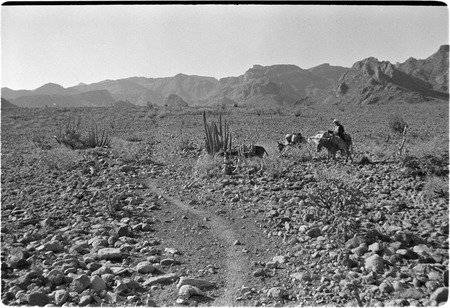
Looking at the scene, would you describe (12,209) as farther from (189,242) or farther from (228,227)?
(228,227)

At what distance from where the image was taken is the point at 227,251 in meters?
4.27

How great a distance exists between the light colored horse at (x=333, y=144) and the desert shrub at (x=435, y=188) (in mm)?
2472

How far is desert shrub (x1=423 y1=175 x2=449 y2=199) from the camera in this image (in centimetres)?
481

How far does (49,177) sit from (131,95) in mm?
145111

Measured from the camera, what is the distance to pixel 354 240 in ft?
13.1

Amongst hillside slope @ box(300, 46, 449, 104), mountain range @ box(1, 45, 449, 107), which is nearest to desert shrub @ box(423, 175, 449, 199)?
mountain range @ box(1, 45, 449, 107)

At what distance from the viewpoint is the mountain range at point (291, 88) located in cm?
5812

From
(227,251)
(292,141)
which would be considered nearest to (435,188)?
(227,251)

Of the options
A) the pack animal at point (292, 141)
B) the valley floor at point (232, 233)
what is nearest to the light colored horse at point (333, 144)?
the valley floor at point (232, 233)

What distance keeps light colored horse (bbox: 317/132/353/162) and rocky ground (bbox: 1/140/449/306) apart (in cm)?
86

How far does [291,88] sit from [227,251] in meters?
116

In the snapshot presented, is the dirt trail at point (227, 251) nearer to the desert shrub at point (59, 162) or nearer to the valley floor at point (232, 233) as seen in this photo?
the valley floor at point (232, 233)

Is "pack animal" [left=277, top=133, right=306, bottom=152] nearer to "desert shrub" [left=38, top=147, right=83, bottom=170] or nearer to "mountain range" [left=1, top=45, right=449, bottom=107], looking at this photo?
"mountain range" [left=1, top=45, right=449, bottom=107]

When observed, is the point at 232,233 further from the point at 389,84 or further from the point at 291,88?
the point at 291,88
